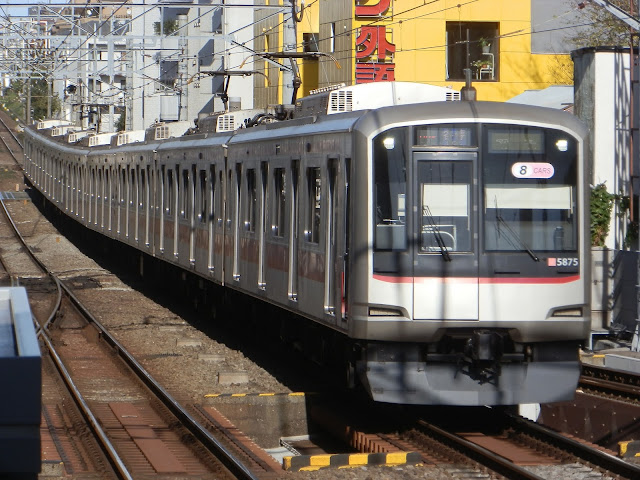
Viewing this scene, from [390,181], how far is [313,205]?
5.31 ft

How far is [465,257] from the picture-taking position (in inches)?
331

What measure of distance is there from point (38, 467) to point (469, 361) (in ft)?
16.8

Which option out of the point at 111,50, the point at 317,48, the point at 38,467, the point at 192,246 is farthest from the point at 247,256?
the point at 317,48

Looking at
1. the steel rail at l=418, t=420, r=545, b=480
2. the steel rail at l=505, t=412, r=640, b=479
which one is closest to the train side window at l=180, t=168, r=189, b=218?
the steel rail at l=418, t=420, r=545, b=480

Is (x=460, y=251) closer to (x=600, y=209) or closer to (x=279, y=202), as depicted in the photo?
(x=279, y=202)

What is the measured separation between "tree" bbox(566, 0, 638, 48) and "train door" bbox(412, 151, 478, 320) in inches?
776

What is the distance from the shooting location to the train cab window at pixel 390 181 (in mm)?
8414

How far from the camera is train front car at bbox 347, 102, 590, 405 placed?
27.4 feet

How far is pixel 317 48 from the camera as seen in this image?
2934 centimetres

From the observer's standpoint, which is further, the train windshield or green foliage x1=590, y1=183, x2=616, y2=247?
green foliage x1=590, y1=183, x2=616, y2=247

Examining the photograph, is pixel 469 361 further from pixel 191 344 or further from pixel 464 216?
pixel 191 344

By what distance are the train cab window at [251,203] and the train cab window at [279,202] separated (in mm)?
883

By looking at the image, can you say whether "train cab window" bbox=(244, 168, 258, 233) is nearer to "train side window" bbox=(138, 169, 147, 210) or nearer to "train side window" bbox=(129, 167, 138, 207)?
"train side window" bbox=(138, 169, 147, 210)

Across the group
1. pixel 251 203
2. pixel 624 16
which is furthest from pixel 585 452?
pixel 624 16
